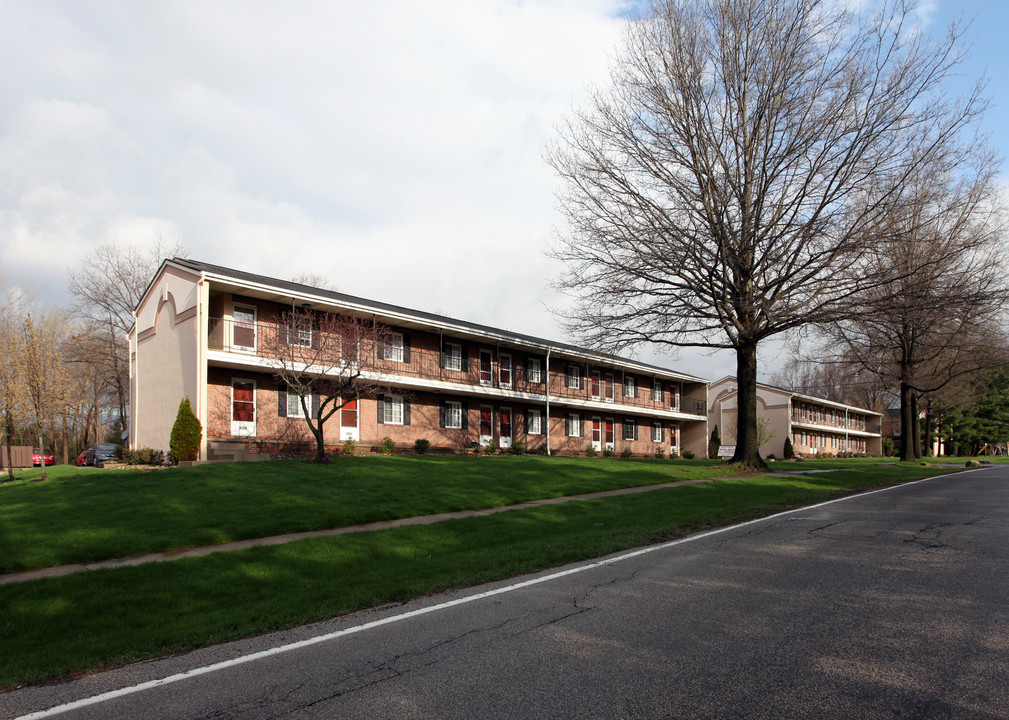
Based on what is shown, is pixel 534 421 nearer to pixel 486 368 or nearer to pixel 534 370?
pixel 534 370

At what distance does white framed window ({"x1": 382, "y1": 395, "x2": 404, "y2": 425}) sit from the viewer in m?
27.7

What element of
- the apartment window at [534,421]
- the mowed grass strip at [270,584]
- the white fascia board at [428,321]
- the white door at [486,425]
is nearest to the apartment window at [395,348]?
the white fascia board at [428,321]

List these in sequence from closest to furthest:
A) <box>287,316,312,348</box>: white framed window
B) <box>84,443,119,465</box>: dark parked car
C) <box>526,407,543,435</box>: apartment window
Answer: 1. <box>287,316,312,348</box>: white framed window
2. <box>84,443,119,465</box>: dark parked car
3. <box>526,407,543,435</box>: apartment window

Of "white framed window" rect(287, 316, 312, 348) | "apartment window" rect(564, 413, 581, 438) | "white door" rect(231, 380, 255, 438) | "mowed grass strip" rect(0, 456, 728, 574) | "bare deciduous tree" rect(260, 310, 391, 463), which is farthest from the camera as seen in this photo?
"apartment window" rect(564, 413, 581, 438)

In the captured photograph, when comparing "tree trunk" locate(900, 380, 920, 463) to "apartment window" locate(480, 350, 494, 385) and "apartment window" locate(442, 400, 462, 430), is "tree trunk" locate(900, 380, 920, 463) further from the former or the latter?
"apartment window" locate(442, 400, 462, 430)

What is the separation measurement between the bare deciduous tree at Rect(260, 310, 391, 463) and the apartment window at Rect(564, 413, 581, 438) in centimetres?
1548

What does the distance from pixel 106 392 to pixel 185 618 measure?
53.5 meters

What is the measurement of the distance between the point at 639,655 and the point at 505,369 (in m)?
29.3

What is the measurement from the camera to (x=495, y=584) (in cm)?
744

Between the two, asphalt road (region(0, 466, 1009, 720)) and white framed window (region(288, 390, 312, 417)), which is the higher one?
white framed window (region(288, 390, 312, 417))

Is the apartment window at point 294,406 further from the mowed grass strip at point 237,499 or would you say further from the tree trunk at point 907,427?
the tree trunk at point 907,427

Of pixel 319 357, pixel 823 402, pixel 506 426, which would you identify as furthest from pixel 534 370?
pixel 823 402

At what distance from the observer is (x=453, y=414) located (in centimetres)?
3106

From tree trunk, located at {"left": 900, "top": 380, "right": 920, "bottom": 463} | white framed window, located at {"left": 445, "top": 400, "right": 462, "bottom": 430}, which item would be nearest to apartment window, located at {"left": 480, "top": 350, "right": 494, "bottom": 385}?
white framed window, located at {"left": 445, "top": 400, "right": 462, "bottom": 430}
